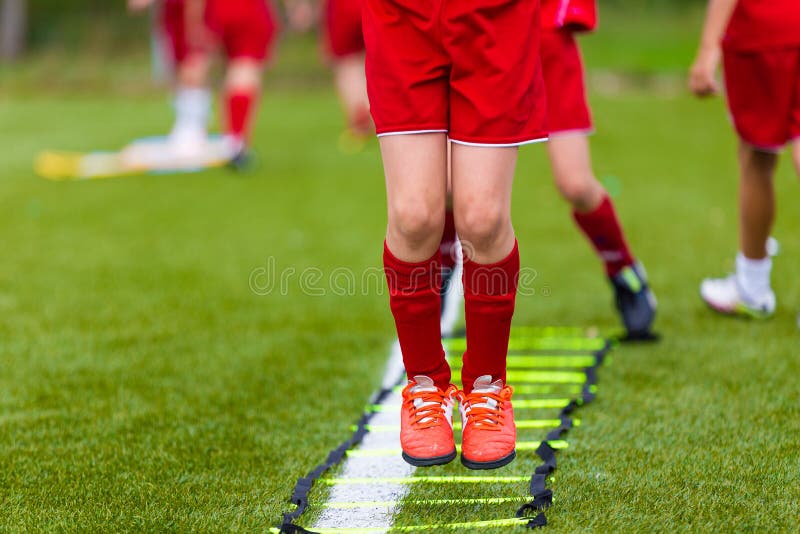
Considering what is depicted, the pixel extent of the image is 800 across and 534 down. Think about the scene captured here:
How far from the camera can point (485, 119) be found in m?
2.34

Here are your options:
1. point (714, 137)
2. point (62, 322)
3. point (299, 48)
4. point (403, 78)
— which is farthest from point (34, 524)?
point (299, 48)

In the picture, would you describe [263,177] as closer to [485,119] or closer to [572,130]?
[572,130]

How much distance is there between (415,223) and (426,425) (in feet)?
1.71

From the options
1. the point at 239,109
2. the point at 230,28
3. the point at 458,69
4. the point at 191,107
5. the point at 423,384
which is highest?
the point at 458,69

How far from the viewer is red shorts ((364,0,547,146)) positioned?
2340 mm

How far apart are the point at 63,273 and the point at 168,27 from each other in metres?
4.30

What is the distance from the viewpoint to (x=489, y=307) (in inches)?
98.1

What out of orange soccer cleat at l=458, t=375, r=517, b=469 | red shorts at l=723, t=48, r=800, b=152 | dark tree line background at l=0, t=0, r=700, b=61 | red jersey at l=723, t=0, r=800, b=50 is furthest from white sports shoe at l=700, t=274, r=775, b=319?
dark tree line background at l=0, t=0, r=700, b=61

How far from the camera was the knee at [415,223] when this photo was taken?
94.0 inches

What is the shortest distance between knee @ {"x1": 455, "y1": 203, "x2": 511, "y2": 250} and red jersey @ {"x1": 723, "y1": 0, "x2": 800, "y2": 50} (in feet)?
5.36

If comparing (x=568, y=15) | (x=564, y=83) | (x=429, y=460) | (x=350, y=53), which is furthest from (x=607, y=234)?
(x=350, y=53)

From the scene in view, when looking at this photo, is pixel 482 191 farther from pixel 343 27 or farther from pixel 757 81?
pixel 343 27

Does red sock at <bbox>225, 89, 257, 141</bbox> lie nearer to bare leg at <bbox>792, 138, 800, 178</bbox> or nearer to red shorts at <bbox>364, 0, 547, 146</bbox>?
bare leg at <bbox>792, 138, 800, 178</bbox>

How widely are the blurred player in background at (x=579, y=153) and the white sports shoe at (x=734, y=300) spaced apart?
0.52m
